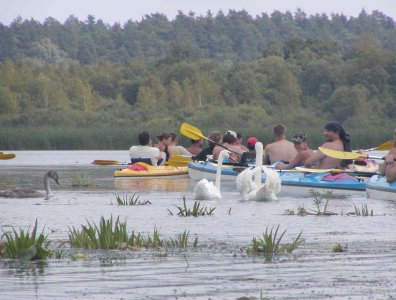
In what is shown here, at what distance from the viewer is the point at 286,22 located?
517 ft

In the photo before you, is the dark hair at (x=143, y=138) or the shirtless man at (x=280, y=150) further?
the dark hair at (x=143, y=138)

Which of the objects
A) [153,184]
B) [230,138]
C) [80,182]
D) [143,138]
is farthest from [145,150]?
[80,182]

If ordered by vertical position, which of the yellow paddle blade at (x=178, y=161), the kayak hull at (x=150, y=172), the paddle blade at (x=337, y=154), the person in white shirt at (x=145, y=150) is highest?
the person in white shirt at (x=145, y=150)

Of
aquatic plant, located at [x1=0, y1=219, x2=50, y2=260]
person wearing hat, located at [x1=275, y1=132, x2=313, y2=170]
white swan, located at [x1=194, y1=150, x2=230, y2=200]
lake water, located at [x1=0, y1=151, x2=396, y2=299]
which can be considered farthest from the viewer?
person wearing hat, located at [x1=275, y1=132, x2=313, y2=170]

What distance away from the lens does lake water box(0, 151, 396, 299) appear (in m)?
8.89

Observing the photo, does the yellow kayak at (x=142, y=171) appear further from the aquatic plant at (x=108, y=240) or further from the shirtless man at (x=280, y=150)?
the aquatic plant at (x=108, y=240)

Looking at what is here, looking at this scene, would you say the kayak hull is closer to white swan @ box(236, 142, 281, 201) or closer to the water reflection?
the water reflection

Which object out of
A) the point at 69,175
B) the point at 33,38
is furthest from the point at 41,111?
the point at 33,38


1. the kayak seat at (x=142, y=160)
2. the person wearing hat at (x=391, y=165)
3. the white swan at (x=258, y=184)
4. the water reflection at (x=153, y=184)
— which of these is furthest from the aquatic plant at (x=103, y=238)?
the kayak seat at (x=142, y=160)

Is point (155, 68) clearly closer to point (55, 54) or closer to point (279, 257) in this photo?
point (55, 54)

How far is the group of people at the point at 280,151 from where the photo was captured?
19266 mm

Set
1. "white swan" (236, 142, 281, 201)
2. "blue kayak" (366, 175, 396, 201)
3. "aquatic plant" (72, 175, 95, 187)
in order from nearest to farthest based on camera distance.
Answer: "blue kayak" (366, 175, 396, 201), "white swan" (236, 142, 281, 201), "aquatic plant" (72, 175, 95, 187)

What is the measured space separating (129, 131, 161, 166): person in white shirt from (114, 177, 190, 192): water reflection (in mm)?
492

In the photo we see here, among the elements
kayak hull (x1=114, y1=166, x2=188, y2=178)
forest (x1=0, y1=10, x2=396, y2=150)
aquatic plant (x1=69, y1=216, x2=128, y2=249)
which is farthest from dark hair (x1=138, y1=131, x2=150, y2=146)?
forest (x1=0, y1=10, x2=396, y2=150)
